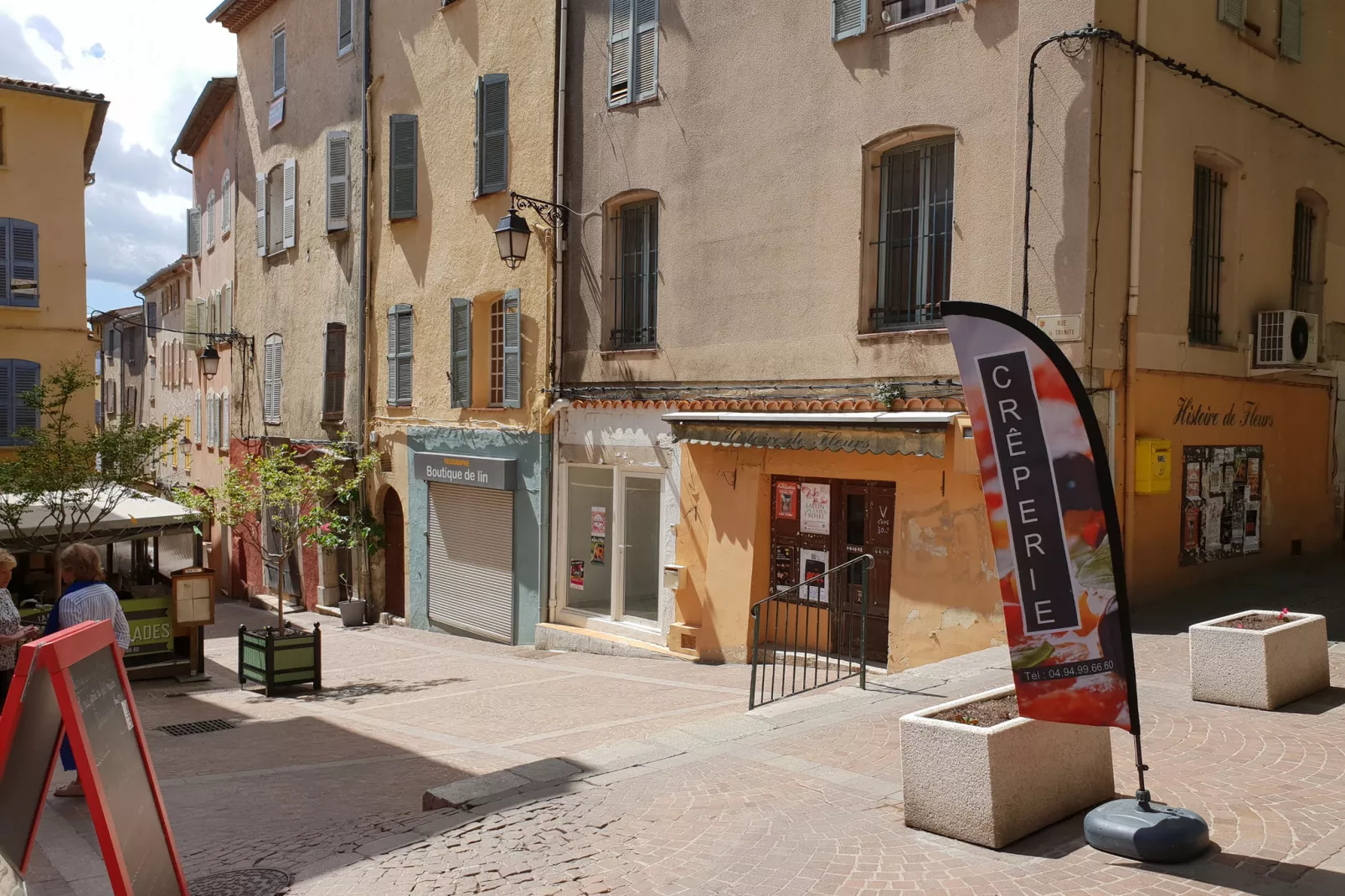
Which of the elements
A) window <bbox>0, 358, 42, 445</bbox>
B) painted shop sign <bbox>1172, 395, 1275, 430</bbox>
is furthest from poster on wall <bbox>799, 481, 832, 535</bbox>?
window <bbox>0, 358, 42, 445</bbox>

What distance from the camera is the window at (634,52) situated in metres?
14.0

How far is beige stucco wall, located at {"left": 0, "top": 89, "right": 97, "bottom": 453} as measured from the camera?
21031 millimetres

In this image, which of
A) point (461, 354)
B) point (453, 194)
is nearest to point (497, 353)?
point (461, 354)

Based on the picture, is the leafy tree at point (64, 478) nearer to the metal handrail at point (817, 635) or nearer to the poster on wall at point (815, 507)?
the metal handrail at point (817, 635)

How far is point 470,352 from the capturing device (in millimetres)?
17359

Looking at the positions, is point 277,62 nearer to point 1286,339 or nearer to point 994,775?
point 1286,339

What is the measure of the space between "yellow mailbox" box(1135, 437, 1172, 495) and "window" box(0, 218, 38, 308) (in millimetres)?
20196

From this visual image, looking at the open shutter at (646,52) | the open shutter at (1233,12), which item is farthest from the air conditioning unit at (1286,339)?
the open shutter at (646,52)

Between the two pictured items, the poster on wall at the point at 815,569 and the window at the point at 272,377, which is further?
the window at the point at 272,377

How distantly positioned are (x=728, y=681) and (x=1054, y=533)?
7281mm

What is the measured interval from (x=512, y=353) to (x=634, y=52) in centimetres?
471

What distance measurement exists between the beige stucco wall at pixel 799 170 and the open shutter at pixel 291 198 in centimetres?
978

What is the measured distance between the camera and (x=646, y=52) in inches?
557

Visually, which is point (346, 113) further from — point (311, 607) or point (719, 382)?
point (719, 382)
